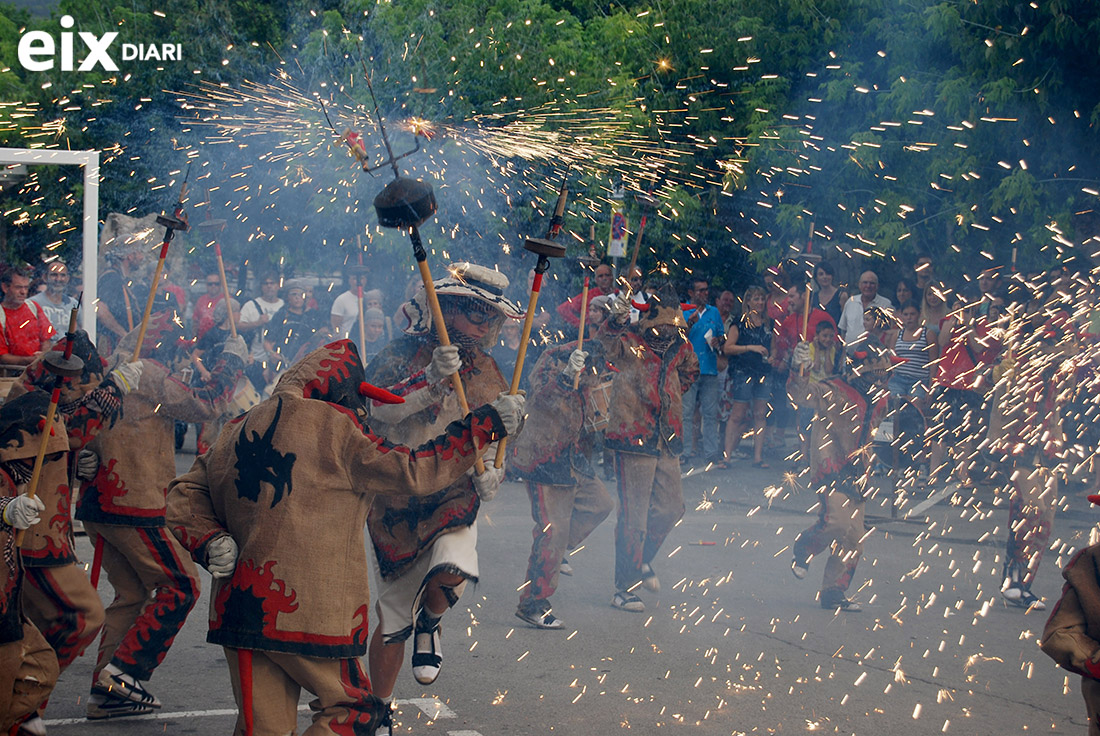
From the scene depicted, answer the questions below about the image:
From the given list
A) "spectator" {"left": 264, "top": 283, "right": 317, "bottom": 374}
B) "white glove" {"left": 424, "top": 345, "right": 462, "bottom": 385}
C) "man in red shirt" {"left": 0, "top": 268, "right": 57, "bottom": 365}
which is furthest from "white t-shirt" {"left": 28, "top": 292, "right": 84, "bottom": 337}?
"white glove" {"left": 424, "top": 345, "right": 462, "bottom": 385}

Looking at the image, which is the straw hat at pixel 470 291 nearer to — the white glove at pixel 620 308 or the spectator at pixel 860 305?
the white glove at pixel 620 308

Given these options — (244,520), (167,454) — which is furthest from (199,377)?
(244,520)

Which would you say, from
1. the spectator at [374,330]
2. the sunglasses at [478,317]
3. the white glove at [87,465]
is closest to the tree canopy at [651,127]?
the spectator at [374,330]

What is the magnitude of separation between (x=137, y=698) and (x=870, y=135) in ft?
33.9

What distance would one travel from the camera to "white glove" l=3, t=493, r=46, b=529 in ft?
14.9

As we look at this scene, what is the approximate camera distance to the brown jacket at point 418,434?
527 centimetres

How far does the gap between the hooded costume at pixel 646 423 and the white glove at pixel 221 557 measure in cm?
422

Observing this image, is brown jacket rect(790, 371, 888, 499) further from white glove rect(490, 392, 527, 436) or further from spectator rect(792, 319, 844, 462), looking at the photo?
white glove rect(490, 392, 527, 436)

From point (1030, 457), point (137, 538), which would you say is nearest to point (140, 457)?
point (137, 538)

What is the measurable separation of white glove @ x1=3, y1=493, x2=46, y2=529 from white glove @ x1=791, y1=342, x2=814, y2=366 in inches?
206

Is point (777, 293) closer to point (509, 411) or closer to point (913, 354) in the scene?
point (913, 354)

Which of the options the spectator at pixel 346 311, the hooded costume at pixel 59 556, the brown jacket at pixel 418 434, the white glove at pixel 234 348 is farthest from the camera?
the spectator at pixel 346 311

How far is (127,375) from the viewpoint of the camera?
5770 mm

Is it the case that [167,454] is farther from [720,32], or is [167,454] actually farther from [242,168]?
[720,32]
